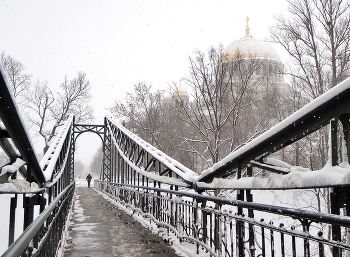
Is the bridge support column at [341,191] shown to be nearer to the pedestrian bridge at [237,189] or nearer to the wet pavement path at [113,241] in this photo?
the pedestrian bridge at [237,189]

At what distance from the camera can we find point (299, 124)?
3219mm

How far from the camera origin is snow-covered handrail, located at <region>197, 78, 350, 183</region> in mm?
2838

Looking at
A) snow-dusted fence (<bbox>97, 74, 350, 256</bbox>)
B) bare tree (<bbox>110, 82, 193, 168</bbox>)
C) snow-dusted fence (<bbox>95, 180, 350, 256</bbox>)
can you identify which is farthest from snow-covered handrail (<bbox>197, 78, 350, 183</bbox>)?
bare tree (<bbox>110, 82, 193, 168</bbox>)

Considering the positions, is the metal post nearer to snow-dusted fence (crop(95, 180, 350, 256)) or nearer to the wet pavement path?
snow-dusted fence (crop(95, 180, 350, 256))

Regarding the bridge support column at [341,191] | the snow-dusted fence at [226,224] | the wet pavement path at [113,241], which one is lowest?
the wet pavement path at [113,241]

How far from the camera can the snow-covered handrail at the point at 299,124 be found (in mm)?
2838

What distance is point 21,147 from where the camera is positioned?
3191 mm

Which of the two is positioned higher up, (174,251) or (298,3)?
(298,3)

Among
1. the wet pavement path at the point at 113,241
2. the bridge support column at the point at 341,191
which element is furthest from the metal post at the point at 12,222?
the bridge support column at the point at 341,191

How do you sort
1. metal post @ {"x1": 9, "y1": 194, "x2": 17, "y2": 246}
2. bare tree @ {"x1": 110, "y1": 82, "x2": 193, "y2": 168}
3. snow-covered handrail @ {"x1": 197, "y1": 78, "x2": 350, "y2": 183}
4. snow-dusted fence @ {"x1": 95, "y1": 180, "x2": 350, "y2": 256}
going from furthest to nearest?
bare tree @ {"x1": 110, "y1": 82, "x2": 193, "y2": 168}
metal post @ {"x1": 9, "y1": 194, "x2": 17, "y2": 246}
snow-covered handrail @ {"x1": 197, "y1": 78, "x2": 350, "y2": 183}
snow-dusted fence @ {"x1": 95, "y1": 180, "x2": 350, "y2": 256}

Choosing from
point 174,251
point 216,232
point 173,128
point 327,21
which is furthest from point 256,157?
point 173,128

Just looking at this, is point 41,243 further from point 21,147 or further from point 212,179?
point 212,179

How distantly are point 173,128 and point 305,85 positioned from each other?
1405 centimetres

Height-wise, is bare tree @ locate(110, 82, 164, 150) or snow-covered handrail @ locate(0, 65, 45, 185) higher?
bare tree @ locate(110, 82, 164, 150)
